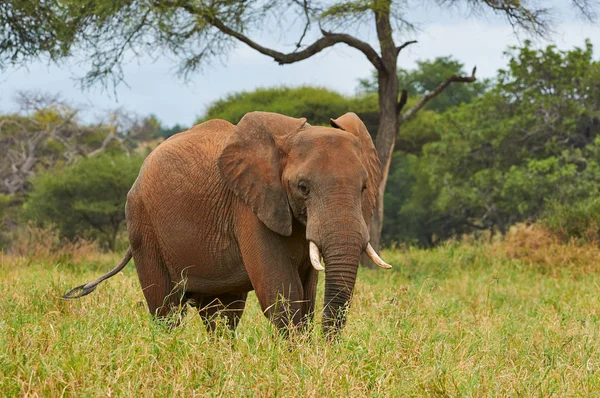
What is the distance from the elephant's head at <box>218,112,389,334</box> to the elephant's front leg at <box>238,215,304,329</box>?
15cm

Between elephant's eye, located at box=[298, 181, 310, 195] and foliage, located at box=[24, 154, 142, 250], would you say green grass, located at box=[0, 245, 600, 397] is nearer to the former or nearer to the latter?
elephant's eye, located at box=[298, 181, 310, 195]

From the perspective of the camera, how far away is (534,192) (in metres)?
25.5

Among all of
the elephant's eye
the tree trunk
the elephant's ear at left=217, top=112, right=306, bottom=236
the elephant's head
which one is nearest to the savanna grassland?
the elephant's head

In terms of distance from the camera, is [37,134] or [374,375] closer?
[374,375]

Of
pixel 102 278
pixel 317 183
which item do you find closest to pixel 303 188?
pixel 317 183

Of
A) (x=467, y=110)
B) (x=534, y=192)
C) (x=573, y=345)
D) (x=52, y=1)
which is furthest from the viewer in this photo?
(x=467, y=110)

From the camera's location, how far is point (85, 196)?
27141mm

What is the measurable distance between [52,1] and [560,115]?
1597cm

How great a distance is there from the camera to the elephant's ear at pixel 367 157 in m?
5.62

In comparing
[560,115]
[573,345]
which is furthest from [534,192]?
[573,345]

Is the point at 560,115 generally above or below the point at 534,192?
above

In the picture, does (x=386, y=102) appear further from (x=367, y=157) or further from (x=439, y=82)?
(x=439, y=82)

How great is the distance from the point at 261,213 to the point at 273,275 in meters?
0.40

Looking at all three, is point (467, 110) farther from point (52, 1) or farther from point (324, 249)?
point (324, 249)
